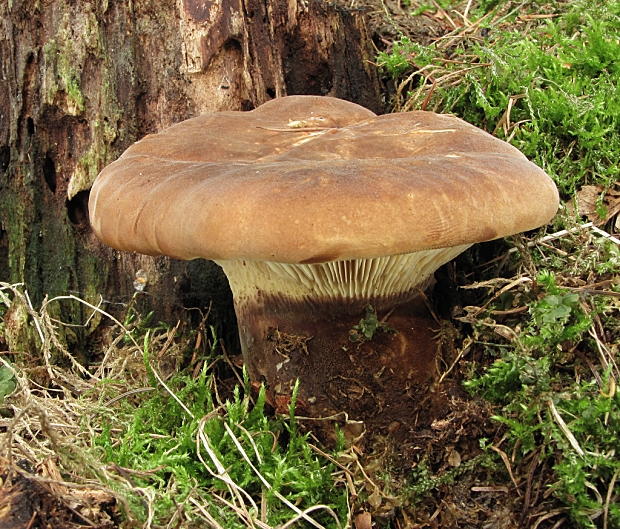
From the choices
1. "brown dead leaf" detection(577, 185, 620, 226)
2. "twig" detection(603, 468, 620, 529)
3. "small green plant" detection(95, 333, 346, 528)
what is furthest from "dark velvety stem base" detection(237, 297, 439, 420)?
"brown dead leaf" detection(577, 185, 620, 226)

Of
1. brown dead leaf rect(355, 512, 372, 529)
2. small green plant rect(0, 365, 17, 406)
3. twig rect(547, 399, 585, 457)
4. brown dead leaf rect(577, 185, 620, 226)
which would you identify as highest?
brown dead leaf rect(577, 185, 620, 226)

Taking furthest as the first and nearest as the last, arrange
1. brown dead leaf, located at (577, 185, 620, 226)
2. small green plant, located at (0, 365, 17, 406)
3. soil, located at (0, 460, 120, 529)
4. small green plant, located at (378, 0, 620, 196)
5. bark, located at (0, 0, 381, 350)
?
bark, located at (0, 0, 381, 350)
small green plant, located at (378, 0, 620, 196)
brown dead leaf, located at (577, 185, 620, 226)
small green plant, located at (0, 365, 17, 406)
soil, located at (0, 460, 120, 529)

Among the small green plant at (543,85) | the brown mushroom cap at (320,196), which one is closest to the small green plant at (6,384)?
the brown mushroom cap at (320,196)

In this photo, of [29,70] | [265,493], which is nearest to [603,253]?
[265,493]

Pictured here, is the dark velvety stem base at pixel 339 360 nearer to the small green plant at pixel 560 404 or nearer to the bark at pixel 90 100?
the small green plant at pixel 560 404

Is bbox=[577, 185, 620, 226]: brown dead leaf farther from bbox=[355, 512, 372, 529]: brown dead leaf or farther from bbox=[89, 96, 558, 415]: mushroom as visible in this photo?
bbox=[355, 512, 372, 529]: brown dead leaf

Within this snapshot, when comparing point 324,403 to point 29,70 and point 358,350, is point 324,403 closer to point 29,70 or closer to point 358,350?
point 358,350

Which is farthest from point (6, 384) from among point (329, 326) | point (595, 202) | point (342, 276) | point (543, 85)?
point (543, 85)
